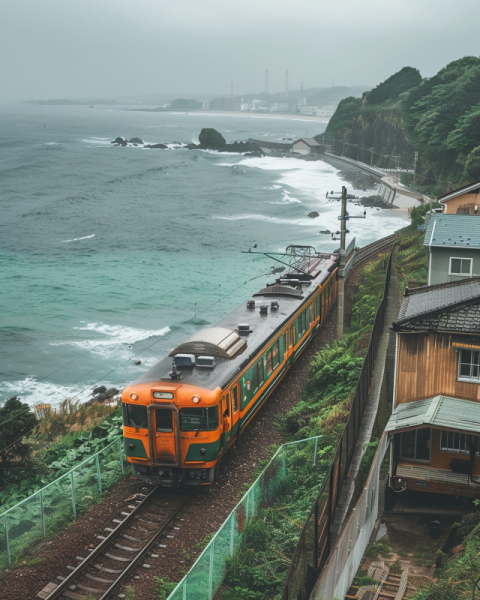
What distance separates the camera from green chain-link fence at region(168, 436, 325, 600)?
35.9 feet

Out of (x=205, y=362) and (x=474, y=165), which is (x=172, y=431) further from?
(x=474, y=165)

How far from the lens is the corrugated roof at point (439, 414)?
15.5 m

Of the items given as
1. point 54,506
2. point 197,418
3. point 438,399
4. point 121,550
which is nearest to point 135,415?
point 197,418

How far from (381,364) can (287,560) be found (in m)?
11.5

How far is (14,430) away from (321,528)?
1236 cm

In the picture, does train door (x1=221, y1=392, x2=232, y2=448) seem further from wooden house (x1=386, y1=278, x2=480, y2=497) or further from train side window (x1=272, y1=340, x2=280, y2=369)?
train side window (x1=272, y1=340, x2=280, y2=369)

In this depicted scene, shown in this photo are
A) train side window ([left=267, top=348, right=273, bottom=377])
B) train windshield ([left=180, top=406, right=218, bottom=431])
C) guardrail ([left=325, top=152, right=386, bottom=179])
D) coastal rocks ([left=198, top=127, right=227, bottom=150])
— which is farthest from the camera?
coastal rocks ([left=198, top=127, right=227, bottom=150])

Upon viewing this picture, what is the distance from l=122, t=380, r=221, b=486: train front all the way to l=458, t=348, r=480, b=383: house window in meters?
6.11

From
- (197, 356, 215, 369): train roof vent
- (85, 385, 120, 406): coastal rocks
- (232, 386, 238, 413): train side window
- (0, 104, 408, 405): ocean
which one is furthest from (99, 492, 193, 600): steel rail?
(0, 104, 408, 405): ocean

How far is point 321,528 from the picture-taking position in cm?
1238

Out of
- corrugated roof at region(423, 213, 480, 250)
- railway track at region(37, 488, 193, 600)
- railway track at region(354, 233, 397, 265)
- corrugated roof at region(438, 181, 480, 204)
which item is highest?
corrugated roof at region(438, 181, 480, 204)

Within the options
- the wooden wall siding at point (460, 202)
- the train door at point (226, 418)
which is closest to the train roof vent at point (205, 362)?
the train door at point (226, 418)

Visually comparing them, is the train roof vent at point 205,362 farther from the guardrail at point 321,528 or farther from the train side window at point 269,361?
the train side window at point 269,361

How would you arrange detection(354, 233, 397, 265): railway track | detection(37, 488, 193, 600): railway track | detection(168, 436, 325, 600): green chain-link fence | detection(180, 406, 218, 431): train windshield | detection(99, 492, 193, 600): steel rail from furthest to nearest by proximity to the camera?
detection(354, 233, 397, 265): railway track, detection(180, 406, 218, 431): train windshield, detection(37, 488, 193, 600): railway track, detection(99, 492, 193, 600): steel rail, detection(168, 436, 325, 600): green chain-link fence
